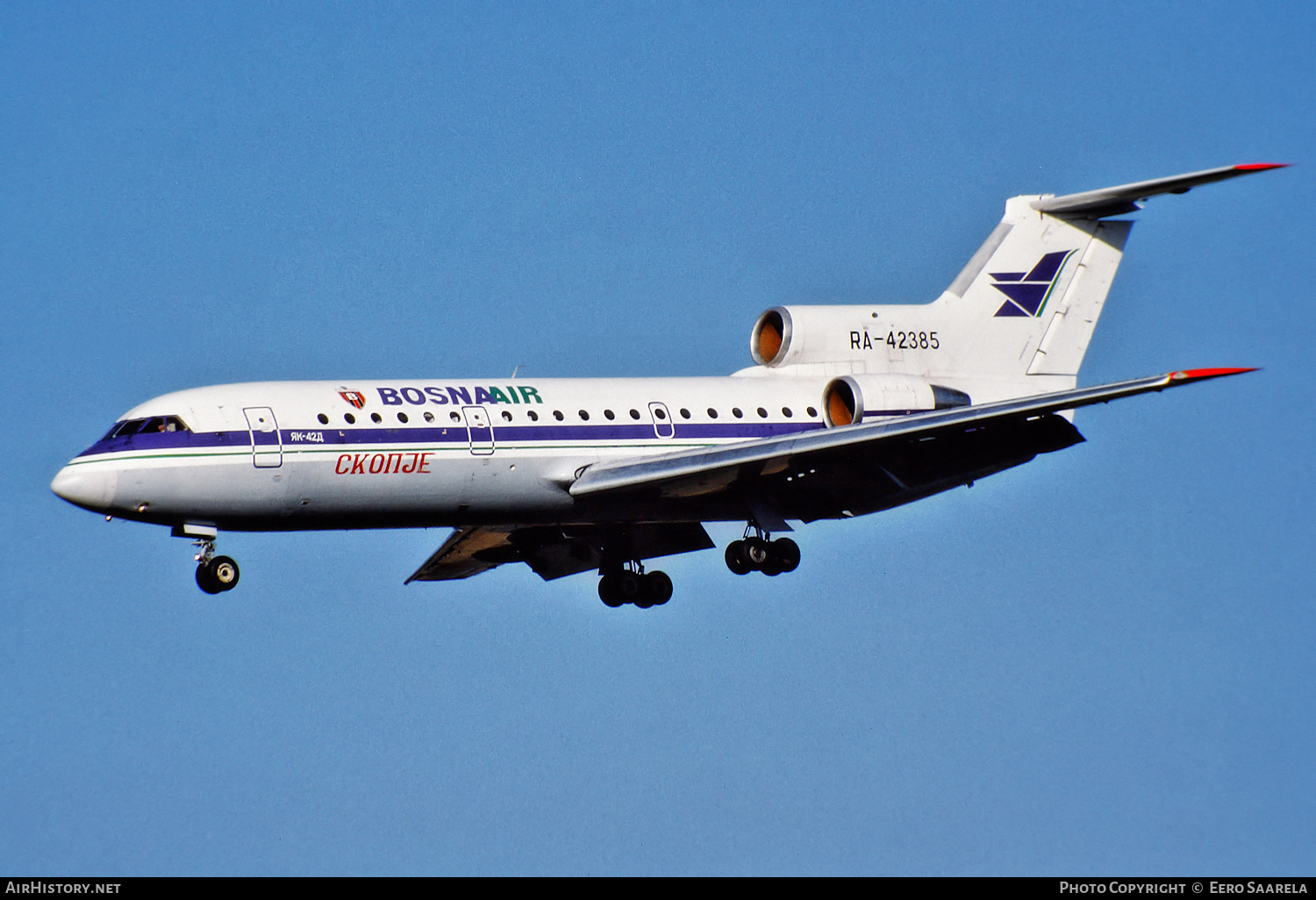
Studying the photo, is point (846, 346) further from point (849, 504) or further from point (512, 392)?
point (512, 392)

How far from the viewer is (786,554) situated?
39.2m

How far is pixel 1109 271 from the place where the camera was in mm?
41781

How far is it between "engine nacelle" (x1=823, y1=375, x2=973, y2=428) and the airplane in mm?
50

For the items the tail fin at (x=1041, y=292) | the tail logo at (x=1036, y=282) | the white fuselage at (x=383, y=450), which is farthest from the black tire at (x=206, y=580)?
the tail logo at (x=1036, y=282)

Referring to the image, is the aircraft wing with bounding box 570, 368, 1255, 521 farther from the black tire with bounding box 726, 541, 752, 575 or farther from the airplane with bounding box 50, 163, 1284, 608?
the black tire with bounding box 726, 541, 752, 575

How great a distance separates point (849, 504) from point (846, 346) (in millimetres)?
3310

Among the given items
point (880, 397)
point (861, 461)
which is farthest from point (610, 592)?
point (880, 397)

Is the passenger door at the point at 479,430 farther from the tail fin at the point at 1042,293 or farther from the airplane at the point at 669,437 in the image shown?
the tail fin at the point at 1042,293

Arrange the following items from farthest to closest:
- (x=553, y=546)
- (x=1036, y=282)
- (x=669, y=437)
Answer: (x=1036, y=282), (x=553, y=546), (x=669, y=437)

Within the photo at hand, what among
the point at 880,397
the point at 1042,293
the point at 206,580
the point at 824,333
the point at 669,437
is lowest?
the point at 206,580

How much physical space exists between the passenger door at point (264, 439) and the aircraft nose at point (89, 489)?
2385 millimetres

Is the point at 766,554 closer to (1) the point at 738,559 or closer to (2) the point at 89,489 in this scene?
(1) the point at 738,559

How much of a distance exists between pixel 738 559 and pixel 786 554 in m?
0.94
